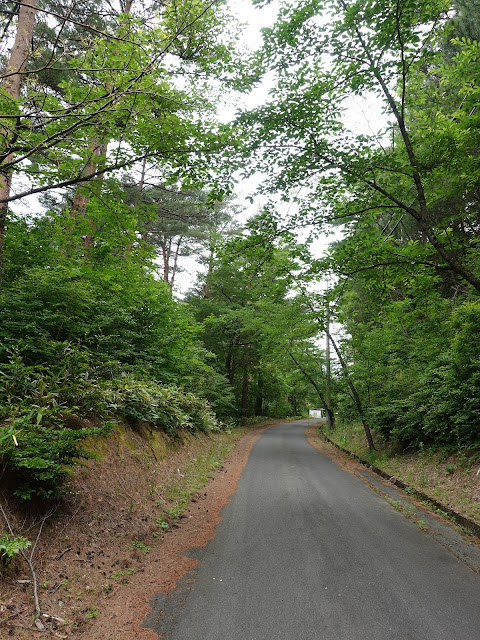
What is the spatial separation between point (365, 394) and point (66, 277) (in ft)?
34.6

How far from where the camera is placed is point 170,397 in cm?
861

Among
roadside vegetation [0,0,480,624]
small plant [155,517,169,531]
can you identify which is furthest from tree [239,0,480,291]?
small plant [155,517,169,531]

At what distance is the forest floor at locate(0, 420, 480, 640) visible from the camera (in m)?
2.88

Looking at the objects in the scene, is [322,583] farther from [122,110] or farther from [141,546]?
[122,110]

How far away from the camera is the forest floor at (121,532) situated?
288 cm

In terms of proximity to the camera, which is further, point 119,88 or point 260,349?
point 260,349

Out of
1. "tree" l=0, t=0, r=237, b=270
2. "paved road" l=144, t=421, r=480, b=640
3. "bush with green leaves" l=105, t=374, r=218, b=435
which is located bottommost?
"paved road" l=144, t=421, r=480, b=640

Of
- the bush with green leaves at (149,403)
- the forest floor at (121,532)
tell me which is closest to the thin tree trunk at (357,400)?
the forest floor at (121,532)

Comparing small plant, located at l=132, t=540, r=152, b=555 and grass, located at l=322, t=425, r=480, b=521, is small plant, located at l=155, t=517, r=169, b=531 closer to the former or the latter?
small plant, located at l=132, t=540, r=152, b=555

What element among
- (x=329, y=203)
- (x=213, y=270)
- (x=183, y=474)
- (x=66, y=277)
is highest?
(x=213, y=270)

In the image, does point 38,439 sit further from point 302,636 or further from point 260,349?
point 260,349

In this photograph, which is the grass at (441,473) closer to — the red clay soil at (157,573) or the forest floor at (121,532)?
the forest floor at (121,532)

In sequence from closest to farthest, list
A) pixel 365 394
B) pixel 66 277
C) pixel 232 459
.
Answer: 1. pixel 66 277
2. pixel 232 459
3. pixel 365 394

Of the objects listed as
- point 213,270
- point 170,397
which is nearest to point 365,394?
point 170,397
